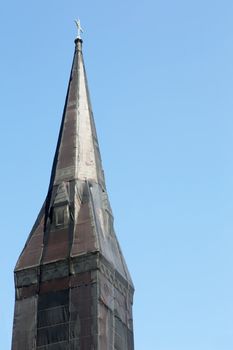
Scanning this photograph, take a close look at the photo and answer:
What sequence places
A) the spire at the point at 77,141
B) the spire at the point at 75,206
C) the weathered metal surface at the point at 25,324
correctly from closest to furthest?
1. the weathered metal surface at the point at 25,324
2. the spire at the point at 75,206
3. the spire at the point at 77,141

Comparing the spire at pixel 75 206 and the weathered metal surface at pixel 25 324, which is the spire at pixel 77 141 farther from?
the weathered metal surface at pixel 25 324

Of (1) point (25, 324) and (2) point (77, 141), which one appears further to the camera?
(2) point (77, 141)

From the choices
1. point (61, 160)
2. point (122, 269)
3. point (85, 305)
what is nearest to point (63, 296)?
point (85, 305)

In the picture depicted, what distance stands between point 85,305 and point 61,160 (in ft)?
29.9

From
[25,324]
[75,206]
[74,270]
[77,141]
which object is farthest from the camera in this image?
[77,141]

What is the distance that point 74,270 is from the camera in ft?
119

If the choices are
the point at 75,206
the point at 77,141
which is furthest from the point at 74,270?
the point at 77,141

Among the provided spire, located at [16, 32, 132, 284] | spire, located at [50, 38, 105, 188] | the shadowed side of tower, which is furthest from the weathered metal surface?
spire, located at [50, 38, 105, 188]

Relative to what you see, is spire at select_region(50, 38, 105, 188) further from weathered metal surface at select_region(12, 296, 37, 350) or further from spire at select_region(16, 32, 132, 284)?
weathered metal surface at select_region(12, 296, 37, 350)

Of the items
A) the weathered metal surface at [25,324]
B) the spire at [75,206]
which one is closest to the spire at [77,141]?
the spire at [75,206]

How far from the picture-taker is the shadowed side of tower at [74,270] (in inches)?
1369

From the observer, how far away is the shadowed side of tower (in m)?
34.8

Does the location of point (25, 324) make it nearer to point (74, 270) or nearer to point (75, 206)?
point (74, 270)

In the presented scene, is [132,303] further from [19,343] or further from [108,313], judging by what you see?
[19,343]
